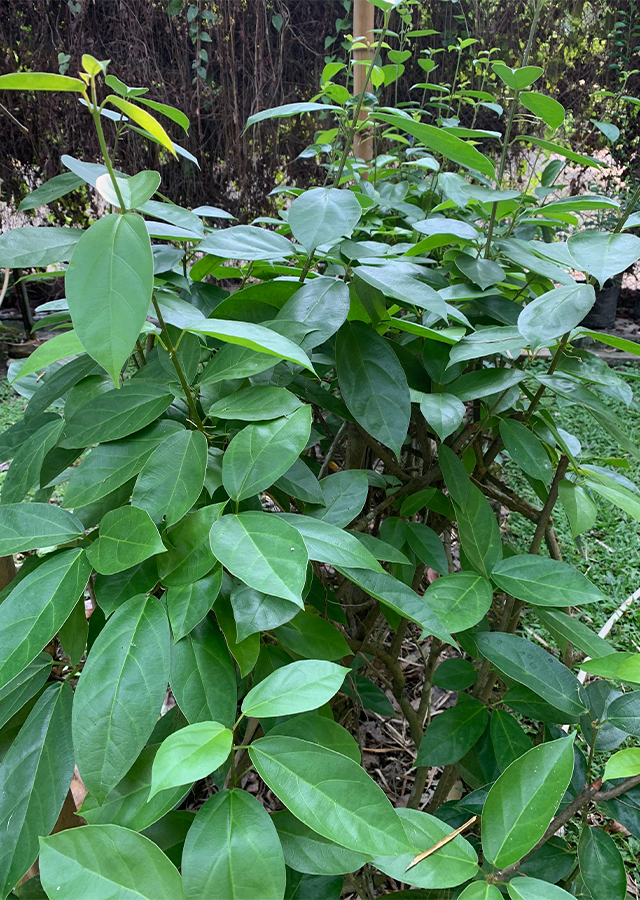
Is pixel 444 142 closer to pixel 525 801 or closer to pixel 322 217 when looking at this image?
pixel 322 217

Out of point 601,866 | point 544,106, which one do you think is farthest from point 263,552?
point 544,106

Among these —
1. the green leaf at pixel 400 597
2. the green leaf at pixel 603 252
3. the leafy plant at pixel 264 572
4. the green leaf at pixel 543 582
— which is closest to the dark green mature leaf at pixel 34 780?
the leafy plant at pixel 264 572

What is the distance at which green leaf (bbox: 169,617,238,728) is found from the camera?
334mm

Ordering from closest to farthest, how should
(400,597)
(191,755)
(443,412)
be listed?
(191,755)
(400,597)
(443,412)

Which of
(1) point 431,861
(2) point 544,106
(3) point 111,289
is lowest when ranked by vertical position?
(1) point 431,861

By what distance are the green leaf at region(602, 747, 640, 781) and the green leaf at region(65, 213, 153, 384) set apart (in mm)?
361

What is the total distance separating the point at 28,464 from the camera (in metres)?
0.44

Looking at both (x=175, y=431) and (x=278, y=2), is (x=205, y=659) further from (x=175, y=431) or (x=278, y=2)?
(x=278, y=2)

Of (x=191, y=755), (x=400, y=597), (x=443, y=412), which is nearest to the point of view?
(x=191, y=755)

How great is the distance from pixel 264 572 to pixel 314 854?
178 mm

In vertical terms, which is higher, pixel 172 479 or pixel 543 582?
pixel 172 479

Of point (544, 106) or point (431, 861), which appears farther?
point (544, 106)

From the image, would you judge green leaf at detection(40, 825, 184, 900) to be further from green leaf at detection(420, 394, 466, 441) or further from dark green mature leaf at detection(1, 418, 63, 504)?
green leaf at detection(420, 394, 466, 441)

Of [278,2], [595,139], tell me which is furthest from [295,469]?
[595,139]
